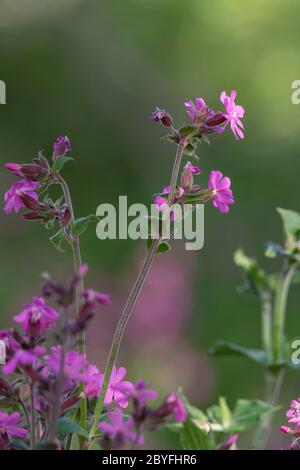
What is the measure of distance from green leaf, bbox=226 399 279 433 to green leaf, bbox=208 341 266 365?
6.7 inches

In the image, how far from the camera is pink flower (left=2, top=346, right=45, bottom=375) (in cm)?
84

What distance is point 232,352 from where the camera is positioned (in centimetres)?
166

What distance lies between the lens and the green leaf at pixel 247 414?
54.0 inches

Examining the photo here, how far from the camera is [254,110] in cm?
474

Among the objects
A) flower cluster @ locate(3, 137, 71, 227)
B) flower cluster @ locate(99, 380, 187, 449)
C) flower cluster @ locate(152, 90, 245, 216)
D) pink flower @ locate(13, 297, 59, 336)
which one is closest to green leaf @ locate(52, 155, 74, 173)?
flower cluster @ locate(3, 137, 71, 227)

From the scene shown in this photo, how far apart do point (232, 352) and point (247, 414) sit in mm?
262

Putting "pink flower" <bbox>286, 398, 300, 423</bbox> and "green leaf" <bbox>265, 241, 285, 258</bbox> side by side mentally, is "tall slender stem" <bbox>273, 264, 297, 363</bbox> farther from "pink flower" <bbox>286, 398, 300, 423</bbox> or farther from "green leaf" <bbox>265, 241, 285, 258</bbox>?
"pink flower" <bbox>286, 398, 300, 423</bbox>

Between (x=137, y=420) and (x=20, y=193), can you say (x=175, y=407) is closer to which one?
(x=137, y=420)

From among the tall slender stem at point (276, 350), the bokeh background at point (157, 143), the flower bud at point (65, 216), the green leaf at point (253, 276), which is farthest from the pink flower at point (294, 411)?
the bokeh background at point (157, 143)

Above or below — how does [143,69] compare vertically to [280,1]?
below

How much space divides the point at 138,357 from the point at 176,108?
178cm

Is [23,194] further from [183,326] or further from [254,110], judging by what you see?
[254,110]

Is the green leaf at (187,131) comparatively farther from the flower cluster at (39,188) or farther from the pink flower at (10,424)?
the pink flower at (10,424)

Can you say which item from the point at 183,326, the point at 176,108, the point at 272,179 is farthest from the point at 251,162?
the point at 183,326
